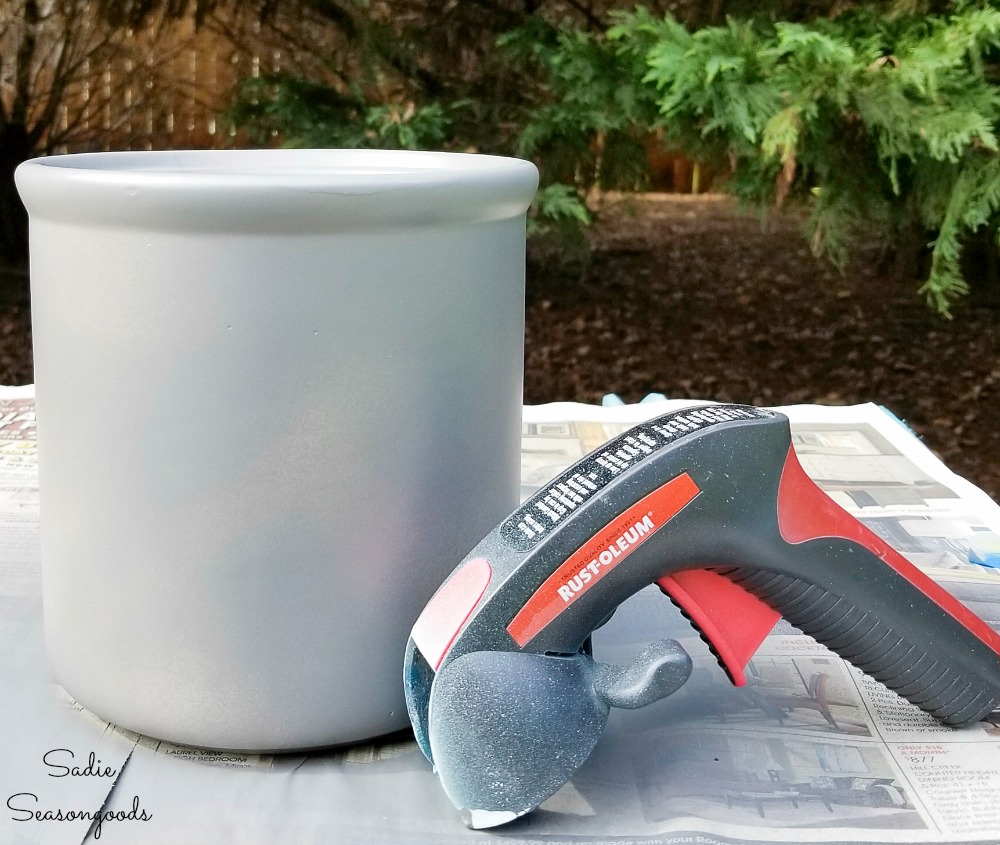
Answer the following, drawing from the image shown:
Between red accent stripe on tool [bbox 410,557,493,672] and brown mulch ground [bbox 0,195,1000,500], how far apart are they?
166 cm

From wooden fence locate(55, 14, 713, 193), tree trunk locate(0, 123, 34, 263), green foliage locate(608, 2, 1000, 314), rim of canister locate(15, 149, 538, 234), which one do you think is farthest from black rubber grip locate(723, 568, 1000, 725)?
tree trunk locate(0, 123, 34, 263)

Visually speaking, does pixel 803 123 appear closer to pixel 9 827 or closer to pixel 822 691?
pixel 822 691

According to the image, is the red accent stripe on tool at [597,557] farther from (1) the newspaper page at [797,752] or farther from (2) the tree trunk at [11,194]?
(2) the tree trunk at [11,194]

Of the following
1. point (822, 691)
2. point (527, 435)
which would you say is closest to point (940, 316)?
point (527, 435)

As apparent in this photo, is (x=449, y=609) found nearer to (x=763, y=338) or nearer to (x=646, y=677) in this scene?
(x=646, y=677)

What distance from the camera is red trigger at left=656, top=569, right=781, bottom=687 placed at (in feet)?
2.03

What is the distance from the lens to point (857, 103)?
1.46 meters

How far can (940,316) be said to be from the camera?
2.45 meters

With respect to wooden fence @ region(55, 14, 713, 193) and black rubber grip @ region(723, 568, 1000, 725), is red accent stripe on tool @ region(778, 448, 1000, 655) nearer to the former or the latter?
black rubber grip @ region(723, 568, 1000, 725)

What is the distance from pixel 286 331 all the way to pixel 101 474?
0.44 ft

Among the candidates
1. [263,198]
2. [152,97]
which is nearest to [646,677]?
[263,198]

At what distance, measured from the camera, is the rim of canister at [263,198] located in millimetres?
543

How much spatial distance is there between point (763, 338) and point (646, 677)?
1.98 m

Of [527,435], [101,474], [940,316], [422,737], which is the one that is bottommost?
[940,316]
